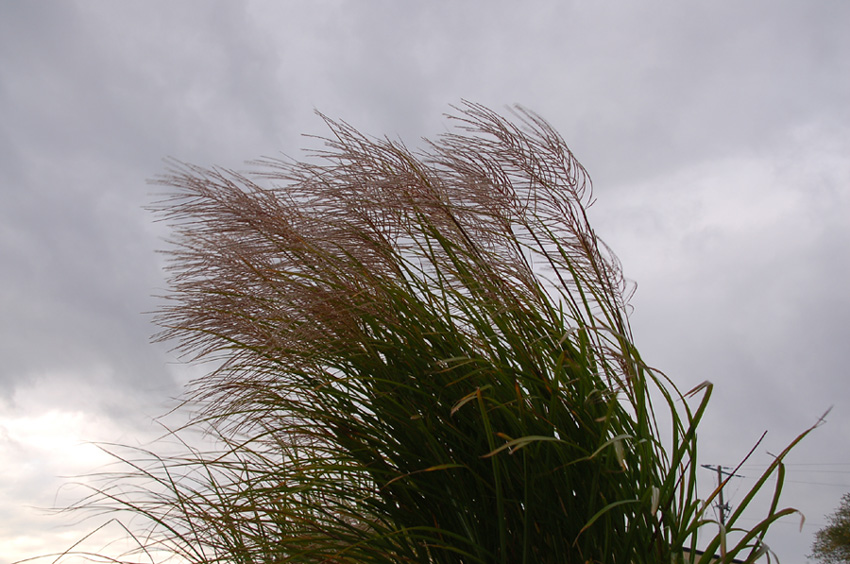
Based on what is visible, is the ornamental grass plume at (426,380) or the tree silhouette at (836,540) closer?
the ornamental grass plume at (426,380)

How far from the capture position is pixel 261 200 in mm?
1851

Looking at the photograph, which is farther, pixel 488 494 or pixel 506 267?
pixel 506 267

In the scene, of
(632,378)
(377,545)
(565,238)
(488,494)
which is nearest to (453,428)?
(488,494)

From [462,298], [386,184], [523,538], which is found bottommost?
[523,538]

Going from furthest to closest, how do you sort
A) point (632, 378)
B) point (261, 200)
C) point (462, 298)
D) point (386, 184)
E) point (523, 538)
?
point (261, 200), point (386, 184), point (462, 298), point (632, 378), point (523, 538)

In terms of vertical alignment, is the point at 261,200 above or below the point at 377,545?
above

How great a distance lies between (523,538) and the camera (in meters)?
1.38

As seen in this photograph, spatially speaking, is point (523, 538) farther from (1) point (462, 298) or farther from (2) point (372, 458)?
(1) point (462, 298)

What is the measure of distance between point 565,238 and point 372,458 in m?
0.79

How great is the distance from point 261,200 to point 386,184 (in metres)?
0.38

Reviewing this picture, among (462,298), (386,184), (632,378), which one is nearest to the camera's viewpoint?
(632,378)

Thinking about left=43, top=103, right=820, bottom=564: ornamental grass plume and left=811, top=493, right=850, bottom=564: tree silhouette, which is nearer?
left=43, top=103, right=820, bottom=564: ornamental grass plume

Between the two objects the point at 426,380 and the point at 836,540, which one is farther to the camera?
the point at 836,540

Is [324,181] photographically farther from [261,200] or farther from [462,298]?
[462,298]
